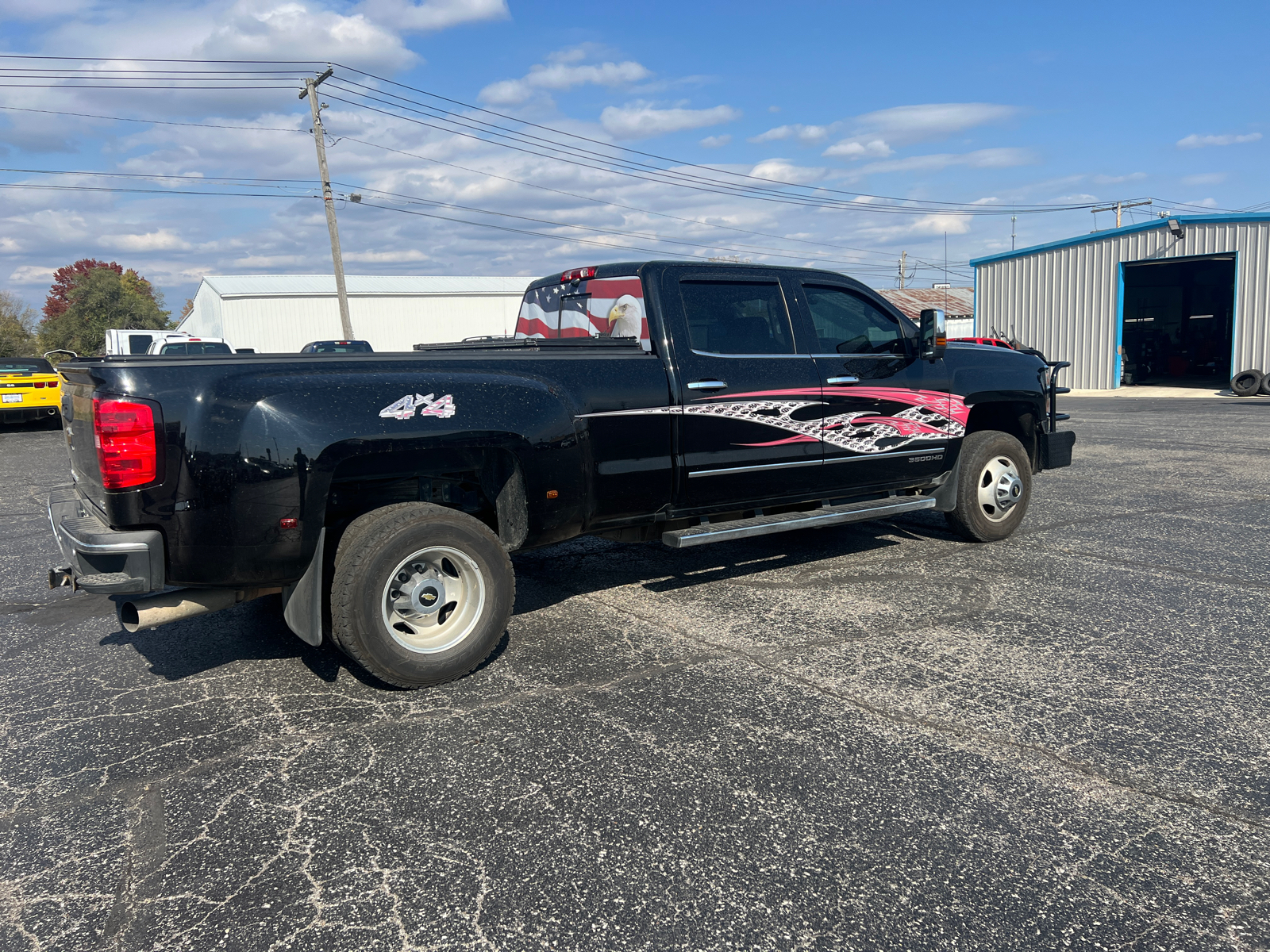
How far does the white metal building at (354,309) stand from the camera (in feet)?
161

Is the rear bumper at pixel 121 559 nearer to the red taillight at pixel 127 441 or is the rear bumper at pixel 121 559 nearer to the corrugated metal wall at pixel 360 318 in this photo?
the red taillight at pixel 127 441

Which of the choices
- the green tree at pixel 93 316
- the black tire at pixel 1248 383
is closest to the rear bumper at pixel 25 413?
the black tire at pixel 1248 383

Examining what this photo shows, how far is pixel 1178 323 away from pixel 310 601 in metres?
41.0

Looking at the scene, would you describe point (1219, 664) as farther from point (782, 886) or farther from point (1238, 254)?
point (1238, 254)

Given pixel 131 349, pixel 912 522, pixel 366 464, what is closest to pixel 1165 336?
pixel 912 522

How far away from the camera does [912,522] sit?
7.82 meters

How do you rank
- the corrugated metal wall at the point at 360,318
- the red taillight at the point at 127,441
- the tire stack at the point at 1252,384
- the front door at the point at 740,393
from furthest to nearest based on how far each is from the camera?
the corrugated metal wall at the point at 360,318 < the tire stack at the point at 1252,384 < the front door at the point at 740,393 < the red taillight at the point at 127,441

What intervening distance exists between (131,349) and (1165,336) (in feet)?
116

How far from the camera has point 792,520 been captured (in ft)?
18.3

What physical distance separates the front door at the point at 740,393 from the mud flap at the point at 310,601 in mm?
1993

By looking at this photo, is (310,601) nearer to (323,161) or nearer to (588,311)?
(588,311)

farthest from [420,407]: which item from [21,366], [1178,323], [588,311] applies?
[1178,323]

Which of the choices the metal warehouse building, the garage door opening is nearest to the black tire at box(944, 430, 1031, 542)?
the metal warehouse building

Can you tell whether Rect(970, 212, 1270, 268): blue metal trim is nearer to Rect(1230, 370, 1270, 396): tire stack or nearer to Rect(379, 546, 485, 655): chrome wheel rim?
Rect(1230, 370, 1270, 396): tire stack
